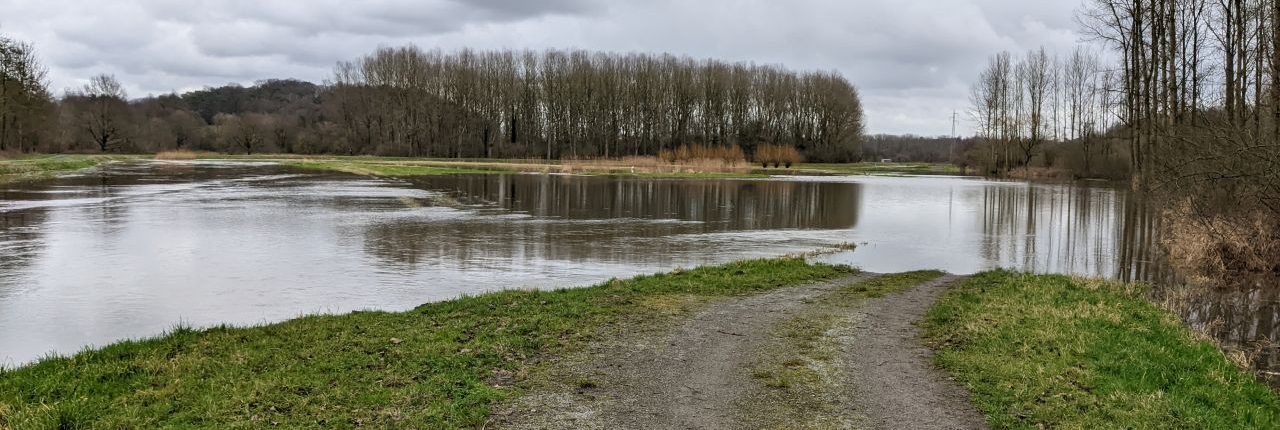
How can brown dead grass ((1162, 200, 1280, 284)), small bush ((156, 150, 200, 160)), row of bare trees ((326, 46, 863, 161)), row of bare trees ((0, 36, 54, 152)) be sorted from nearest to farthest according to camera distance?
1. brown dead grass ((1162, 200, 1280, 284))
2. row of bare trees ((0, 36, 54, 152))
3. small bush ((156, 150, 200, 160))
4. row of bare trees ((326, 46, 863, 161))

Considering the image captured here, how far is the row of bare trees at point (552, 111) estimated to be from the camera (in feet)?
316

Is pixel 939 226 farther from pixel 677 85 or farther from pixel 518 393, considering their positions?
pixel 677 85

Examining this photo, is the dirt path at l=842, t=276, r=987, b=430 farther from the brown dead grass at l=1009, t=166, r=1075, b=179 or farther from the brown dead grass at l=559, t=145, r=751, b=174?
the brown dead grass at l=1009, t=166, r=1075, b=179

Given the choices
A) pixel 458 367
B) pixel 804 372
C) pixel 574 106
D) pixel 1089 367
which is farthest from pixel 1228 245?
pixel 574 106

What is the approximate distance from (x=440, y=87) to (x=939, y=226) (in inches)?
3266

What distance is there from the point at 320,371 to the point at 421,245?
11.0 metres

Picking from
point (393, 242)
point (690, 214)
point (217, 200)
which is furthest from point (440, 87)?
point (393, 242)

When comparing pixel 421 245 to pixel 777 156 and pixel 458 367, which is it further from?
pixel 777 156

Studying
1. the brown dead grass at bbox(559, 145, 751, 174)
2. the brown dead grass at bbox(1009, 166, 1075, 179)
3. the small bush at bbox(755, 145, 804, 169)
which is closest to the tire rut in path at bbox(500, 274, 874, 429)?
the brown dead grass at bbox(559, 145, 751, 174)

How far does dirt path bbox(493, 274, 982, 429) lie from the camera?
6.20 m

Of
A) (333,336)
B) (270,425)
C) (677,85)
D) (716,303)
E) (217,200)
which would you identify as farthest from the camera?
(677,85)

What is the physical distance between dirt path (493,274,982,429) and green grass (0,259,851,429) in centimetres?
47

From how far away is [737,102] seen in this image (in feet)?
332

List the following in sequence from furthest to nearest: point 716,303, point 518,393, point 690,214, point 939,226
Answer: point 690,214 → point 939,226 → point 716,303 → point 518,393
